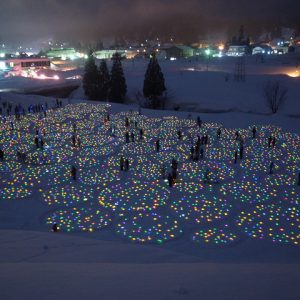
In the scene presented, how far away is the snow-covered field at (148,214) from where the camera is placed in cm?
511

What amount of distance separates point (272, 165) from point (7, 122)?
1870 centimetres

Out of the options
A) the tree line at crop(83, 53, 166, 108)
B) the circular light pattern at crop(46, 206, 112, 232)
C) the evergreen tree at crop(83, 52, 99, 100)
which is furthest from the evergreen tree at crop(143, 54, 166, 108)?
the circular light pattern at crop(46, 206, 112, 232)

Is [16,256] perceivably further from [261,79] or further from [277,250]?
[261,79]

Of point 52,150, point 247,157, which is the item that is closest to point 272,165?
point 247,157

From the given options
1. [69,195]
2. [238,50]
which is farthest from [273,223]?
[238,50]

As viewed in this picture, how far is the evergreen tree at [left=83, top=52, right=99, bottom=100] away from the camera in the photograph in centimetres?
3867

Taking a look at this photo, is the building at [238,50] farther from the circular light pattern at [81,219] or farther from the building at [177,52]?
the circular light pattern at [81,219]

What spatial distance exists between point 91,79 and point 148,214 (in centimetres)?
3058

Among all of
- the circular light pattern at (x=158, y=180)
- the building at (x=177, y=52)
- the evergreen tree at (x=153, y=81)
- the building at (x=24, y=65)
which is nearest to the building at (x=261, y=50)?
the building at (x=177, y=52)

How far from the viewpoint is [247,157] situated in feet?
57.6

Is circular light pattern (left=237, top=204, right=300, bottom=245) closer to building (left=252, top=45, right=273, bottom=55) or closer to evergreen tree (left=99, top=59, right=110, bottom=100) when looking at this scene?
evergreen tree (left=99, top=59, right=110, bottom=100)

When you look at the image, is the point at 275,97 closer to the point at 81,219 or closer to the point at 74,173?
the point at 74,173

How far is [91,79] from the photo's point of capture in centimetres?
3931

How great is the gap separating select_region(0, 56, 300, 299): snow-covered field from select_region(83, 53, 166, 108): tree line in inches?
482
